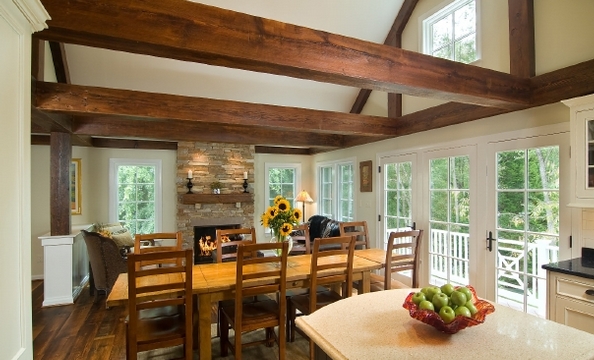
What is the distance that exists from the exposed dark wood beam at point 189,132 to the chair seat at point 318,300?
2634 millimetres

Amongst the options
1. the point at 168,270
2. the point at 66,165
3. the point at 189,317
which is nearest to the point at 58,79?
the point at 66,165

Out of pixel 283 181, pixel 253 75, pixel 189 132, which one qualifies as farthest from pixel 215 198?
pixel 253 75

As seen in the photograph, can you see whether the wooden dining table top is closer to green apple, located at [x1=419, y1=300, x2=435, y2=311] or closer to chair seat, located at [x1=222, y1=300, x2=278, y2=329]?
chair seat, located at [x1=222, y1=300, x2=278, y2=329]

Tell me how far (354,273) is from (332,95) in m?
3.43

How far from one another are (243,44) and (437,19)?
131 inches

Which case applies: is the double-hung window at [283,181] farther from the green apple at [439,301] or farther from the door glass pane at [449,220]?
the green apple at [439,301]

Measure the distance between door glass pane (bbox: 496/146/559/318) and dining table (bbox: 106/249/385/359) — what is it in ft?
4.29

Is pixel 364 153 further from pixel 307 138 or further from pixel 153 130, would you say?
pixel 153 130

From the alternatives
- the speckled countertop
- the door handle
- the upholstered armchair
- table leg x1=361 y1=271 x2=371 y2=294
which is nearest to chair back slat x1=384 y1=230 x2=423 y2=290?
table leg x1=361 y1=271 x2=371 y2=294

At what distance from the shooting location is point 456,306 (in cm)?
131

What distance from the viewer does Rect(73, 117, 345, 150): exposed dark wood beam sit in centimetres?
435

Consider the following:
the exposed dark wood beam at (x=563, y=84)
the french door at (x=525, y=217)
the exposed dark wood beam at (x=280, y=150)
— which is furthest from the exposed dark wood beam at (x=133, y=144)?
the exposed dark wood beam at (x=563, y=84)

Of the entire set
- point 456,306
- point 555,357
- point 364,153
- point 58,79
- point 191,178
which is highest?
point 58,79

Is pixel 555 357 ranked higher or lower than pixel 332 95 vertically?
lower
